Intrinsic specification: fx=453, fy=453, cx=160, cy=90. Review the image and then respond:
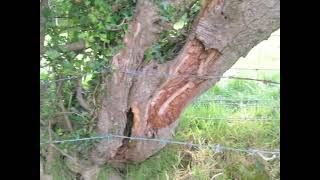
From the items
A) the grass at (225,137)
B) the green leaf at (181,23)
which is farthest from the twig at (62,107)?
the green leaf at (181,23)

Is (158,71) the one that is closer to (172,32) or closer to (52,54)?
(172,32)

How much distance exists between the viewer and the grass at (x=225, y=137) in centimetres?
291

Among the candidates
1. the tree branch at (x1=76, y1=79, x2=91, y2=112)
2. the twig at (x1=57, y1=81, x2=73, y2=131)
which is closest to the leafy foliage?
the tree branch at (x1=76, y1=79, x2=91, y2=112)

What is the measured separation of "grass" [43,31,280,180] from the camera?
9.55 ft

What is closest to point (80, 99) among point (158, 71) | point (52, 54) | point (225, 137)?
point (52, 54)

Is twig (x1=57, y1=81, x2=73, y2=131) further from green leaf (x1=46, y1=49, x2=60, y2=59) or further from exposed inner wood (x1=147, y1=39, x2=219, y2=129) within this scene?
exposed inner wood (x1=147, y1=39, x2=219, y2=129)

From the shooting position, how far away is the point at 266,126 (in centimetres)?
321

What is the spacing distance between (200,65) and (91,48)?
0.65 m

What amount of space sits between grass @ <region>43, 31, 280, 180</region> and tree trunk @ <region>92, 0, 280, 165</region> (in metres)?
0.19

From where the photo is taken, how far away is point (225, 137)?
3.19 m

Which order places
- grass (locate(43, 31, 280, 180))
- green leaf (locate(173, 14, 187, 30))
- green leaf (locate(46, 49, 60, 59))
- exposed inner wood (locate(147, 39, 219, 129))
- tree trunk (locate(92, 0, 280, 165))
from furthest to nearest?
grass (locate(43, 31, 280, 180))
green leaf (locate(173, 14, 187, 30))
exposed inner wood (locate(147, 39, 219, 129))
tree trunk (locate(92, 0, 280, 165))
green leaf (locate(46, 49, 60, 59))

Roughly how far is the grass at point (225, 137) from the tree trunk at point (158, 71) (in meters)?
0.19
